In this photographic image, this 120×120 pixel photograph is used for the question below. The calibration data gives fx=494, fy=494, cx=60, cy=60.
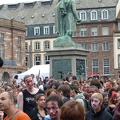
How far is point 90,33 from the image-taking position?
259 ft

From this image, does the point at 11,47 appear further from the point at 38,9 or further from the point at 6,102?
the point at 6,102

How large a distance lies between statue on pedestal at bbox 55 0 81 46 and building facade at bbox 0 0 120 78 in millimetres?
48896

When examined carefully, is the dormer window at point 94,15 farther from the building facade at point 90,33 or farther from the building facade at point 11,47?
the building facade at point 11,47

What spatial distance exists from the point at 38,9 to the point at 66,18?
64.0 m

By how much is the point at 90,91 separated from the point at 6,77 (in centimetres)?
5355

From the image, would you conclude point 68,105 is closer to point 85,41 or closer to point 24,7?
point 85,41

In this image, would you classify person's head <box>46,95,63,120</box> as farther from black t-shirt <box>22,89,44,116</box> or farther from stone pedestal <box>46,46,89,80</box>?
stone pedestal <box>46,46,89,80</box>

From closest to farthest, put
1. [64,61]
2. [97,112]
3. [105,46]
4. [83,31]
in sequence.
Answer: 1. [97,112]
2. [64,61]
3. [105,46]
4. [83,31]

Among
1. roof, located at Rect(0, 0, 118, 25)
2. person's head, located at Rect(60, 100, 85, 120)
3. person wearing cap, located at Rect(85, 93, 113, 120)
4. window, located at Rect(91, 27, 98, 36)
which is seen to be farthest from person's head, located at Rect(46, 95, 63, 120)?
roof, located at Rect(0, 0, 118, 25)

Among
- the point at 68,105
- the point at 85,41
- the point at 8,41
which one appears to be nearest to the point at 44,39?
the point at 85,41

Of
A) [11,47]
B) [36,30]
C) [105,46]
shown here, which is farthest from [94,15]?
[11,47]

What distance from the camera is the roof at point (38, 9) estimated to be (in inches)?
3206

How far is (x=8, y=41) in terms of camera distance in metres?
65.1

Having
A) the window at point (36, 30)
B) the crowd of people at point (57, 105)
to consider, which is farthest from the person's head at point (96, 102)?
the window at point (36, 30)
